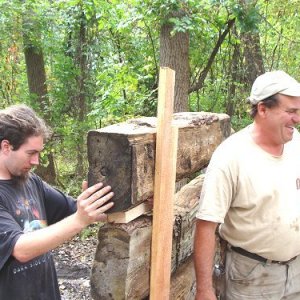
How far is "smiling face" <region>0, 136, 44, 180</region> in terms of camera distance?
1995 mm

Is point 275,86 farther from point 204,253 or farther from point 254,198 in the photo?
point 204,253

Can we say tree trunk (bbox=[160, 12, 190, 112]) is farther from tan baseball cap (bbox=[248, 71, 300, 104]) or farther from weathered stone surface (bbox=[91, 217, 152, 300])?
weathered stone surface (bbox=[91, 217, 152, 300])

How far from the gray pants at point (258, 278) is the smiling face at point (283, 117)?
78 centimetres

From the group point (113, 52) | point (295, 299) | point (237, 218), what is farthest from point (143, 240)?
point (113, 52)

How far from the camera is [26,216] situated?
2039 millimetres

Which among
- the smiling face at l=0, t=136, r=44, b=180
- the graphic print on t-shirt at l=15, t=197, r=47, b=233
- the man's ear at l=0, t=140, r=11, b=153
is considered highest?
the man's ear at l=0, t=140, r=11, b=153

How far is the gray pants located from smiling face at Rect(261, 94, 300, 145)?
0.78m

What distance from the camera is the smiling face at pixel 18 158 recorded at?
1995 mm

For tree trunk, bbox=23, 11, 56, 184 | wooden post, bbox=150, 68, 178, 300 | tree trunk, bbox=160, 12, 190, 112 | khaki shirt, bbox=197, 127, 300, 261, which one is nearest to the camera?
wooden post, bbox=150, 68, 178, 300

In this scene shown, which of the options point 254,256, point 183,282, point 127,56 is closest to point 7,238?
point 183,282

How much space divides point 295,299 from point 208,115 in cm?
141

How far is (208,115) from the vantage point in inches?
115

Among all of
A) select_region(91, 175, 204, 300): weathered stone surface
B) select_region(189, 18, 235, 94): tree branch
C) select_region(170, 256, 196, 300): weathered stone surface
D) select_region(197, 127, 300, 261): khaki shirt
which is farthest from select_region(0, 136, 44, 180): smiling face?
select_region(189, 18, 235, 94): tree branch

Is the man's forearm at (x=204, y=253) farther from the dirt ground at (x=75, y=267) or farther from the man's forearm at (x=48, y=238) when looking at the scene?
the dirt ground at (x=75, y=267)
